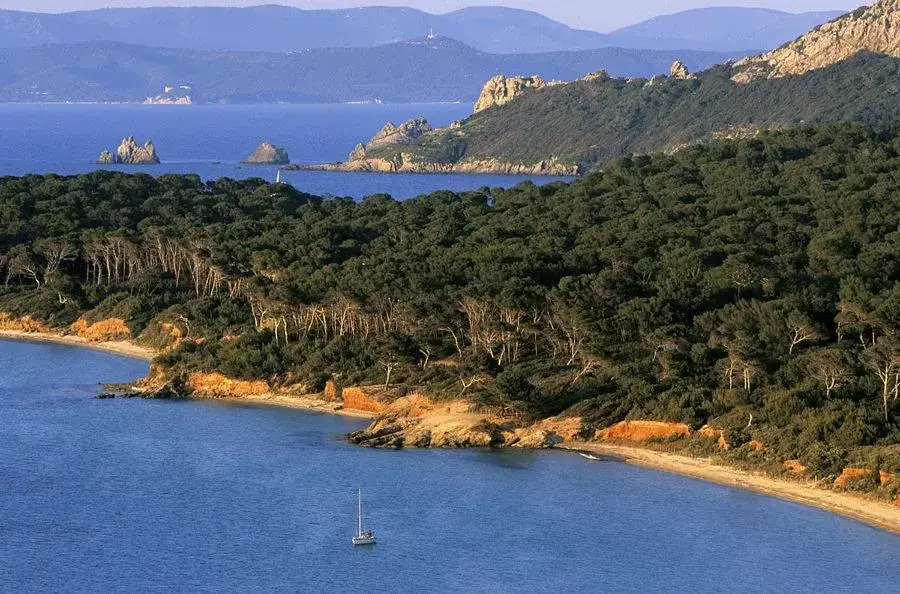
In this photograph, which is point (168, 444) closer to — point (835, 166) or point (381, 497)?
point (381, 497)

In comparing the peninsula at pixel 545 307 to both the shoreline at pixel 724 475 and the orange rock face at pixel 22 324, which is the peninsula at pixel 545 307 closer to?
the orange rock face at pixel 22 324

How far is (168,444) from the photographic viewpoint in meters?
47.2

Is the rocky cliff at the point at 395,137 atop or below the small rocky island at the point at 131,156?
atop

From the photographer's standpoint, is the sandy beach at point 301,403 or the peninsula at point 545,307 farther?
Answer: the sandy beach at point 301,403

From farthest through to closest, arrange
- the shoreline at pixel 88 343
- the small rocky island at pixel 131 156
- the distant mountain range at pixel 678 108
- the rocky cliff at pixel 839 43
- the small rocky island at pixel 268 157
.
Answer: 1. the small rocky island at pixel 268 157
2. the small rocky island at pixel 131 156
3. the rocky cliff at pixel 839 43
4. the distant mountain range at pixel 678 108
5. the shoreline at pixel 88 343

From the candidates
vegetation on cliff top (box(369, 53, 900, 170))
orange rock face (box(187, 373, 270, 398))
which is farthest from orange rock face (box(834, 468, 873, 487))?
vegetation on cliff top (box(369, 53, 900, 170))

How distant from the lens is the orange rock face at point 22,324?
6719 centimetres

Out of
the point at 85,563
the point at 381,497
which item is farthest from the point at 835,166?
the point at 85,563

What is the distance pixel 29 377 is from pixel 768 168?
39.0m

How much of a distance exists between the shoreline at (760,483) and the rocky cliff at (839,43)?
12376cm

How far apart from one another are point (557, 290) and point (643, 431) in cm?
853

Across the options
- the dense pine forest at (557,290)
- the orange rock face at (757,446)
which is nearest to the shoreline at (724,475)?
the dense pine forest at (557,290)

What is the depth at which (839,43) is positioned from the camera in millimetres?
166125

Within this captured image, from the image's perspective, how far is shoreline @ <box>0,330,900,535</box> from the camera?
38688 mm
